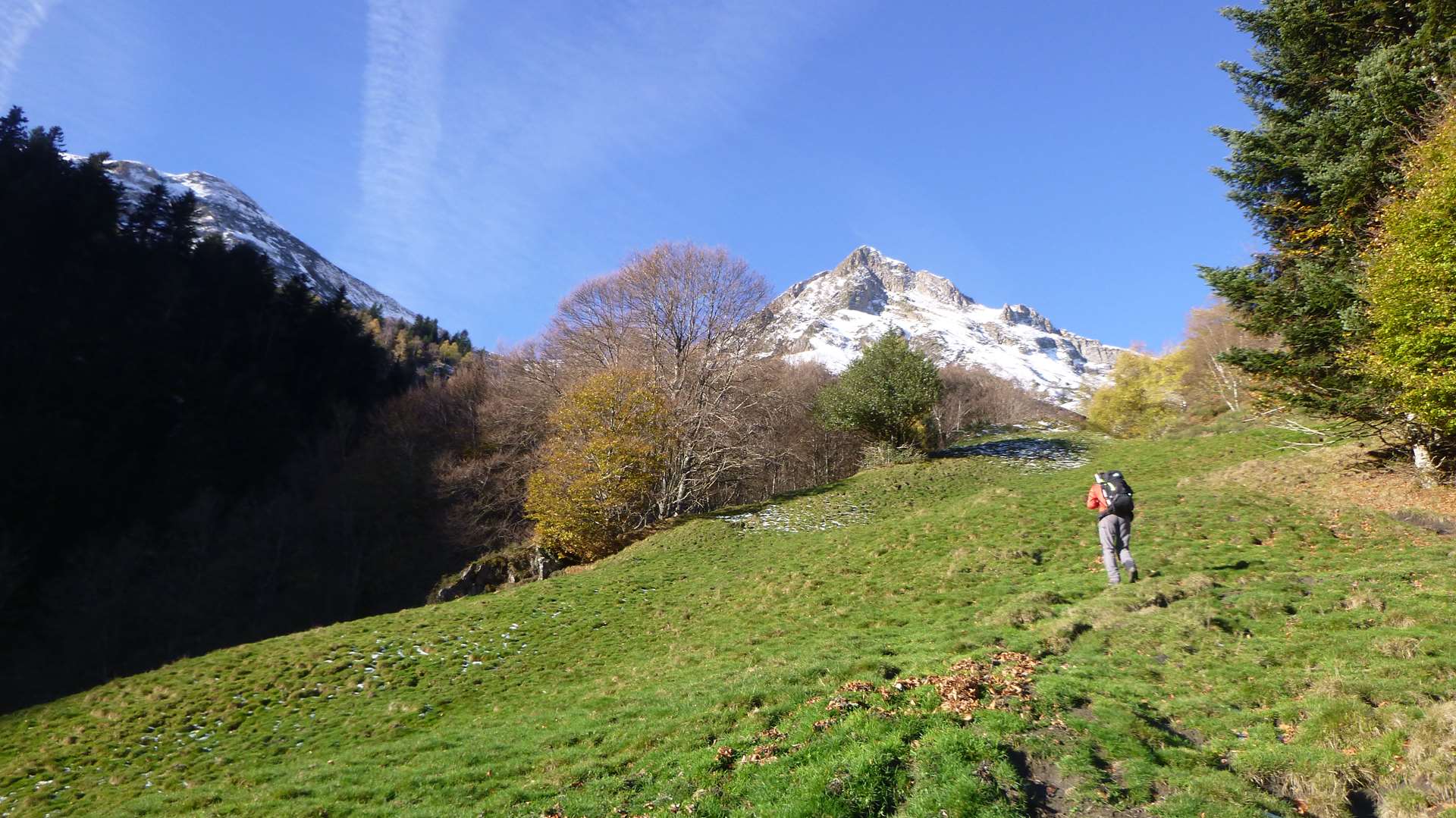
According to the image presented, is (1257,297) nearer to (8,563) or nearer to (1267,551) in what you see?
(1267,551)

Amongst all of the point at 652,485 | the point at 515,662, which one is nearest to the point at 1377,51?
the point at 515,662

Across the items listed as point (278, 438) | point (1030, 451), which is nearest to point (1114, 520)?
point (1030, 451)

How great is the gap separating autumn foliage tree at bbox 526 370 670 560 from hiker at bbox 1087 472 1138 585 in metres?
26.8

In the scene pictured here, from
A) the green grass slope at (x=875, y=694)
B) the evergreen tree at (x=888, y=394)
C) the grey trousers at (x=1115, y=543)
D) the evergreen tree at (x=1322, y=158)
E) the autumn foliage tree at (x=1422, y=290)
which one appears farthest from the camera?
the evergreen tree at (x=888, y=394)

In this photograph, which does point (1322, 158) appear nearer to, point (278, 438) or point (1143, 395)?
point (1143, 395)

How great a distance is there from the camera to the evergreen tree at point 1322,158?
58.0 feet

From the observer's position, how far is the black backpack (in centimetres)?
1455

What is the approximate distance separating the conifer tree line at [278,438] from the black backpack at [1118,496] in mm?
26435

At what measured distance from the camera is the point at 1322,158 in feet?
64.4

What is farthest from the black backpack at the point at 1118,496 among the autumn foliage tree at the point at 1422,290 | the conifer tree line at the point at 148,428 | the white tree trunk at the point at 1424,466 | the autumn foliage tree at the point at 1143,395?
the autumn foliage tree at the point at 1143,395

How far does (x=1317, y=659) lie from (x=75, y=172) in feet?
340

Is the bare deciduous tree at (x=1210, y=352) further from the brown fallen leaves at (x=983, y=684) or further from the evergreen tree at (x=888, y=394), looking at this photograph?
the brown fallen leaves at (x=983, y=684)

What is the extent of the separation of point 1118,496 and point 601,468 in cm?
2848

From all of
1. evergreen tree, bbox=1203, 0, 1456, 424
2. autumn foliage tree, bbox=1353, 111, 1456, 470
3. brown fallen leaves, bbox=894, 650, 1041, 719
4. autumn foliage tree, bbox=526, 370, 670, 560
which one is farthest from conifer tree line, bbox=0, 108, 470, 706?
autumn foliage tree, bbox=1353, 111, 1456, 470
